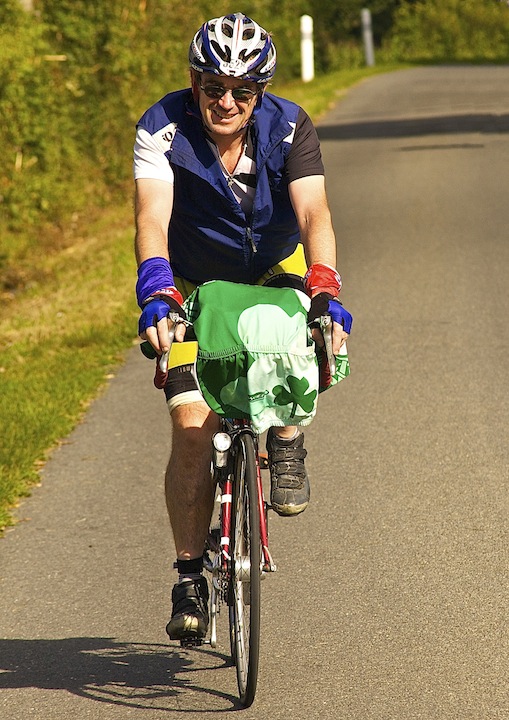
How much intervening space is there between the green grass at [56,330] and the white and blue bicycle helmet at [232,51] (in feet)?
9.65

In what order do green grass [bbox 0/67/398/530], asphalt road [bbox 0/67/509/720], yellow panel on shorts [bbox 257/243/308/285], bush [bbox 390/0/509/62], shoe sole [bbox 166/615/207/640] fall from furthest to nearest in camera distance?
→ 1. bush [bbox 390/0/509/62]
2. green grass [bbox 0/67/398/530]
3. yellow panel on shorts [bbox 257/243/308/285]
4. asphalt road [bbox 0/67/509/720]
5. shoe sole [bbox 166/615/207/640]

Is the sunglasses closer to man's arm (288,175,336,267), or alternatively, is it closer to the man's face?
the man's face

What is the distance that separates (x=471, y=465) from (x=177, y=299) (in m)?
3.07

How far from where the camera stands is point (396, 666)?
4574 mm

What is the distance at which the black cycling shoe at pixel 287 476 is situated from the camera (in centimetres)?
448

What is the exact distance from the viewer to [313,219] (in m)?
4.55

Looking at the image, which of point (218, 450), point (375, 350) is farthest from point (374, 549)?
point (375, 350)

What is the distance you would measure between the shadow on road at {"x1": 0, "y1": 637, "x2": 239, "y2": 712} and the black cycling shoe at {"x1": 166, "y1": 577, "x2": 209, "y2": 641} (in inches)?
9.9

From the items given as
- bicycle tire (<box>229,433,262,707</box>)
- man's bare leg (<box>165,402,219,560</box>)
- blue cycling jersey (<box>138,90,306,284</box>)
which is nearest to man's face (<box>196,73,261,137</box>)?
blue cycling jersey (<box>138,90,306,284</box>)

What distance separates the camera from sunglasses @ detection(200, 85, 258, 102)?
14.8 feet

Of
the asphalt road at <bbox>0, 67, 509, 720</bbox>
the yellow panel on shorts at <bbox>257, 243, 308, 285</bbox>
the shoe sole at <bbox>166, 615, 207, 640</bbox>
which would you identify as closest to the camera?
the shoe sole at <bbox>166, 615, 207, 640</bbox>

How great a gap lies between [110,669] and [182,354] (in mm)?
1228

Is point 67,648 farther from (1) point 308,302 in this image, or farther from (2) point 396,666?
(1) point 308,302

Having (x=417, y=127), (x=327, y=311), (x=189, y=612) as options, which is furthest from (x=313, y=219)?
(x=417, y=127)
